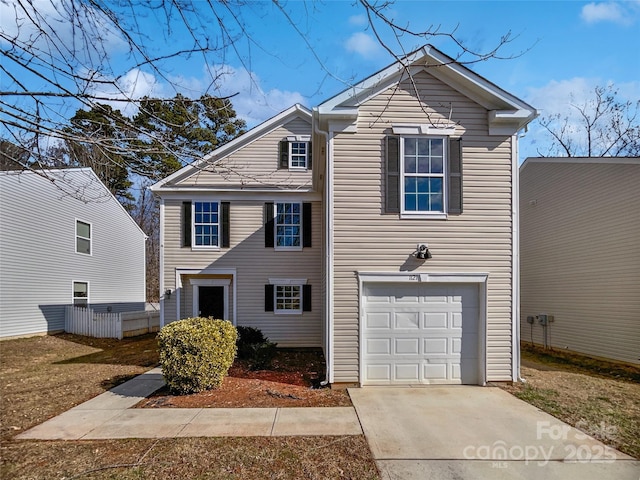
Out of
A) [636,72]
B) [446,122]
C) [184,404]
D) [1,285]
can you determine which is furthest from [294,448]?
[636,72]

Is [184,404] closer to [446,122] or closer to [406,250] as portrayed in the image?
[406,250]

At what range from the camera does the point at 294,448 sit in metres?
4.36

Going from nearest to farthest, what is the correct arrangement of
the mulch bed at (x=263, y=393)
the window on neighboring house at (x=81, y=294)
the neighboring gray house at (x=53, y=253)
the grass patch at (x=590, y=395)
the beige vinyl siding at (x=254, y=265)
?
1. the grass patch at (x=590, y=395)
2. the mulch bed at (x=263, y=393)
3. the beige vinyl siding at (x=254, y=265)
4. the neighboring gray house at (x=53, y=253)
5. the window on neighboring house at (x=81, y=294)

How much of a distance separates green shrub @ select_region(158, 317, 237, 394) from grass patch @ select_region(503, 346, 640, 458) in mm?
5439

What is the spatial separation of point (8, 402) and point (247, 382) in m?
4.07

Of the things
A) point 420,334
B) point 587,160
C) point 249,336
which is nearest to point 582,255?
point 587,160

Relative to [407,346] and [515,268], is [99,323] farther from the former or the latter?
[515,268]

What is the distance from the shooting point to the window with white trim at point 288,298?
11.6 m

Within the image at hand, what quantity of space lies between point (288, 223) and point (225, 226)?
1.99 metres

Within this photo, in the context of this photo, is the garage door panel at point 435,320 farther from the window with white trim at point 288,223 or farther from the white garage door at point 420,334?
the window with white trim at point 288,223

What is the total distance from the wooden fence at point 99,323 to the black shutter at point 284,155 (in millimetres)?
8434

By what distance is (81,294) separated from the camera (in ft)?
52.1

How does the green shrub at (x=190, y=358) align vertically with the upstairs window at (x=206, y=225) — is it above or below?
below

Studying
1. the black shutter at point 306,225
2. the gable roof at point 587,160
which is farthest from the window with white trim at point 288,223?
the gable roof at point 587,160
